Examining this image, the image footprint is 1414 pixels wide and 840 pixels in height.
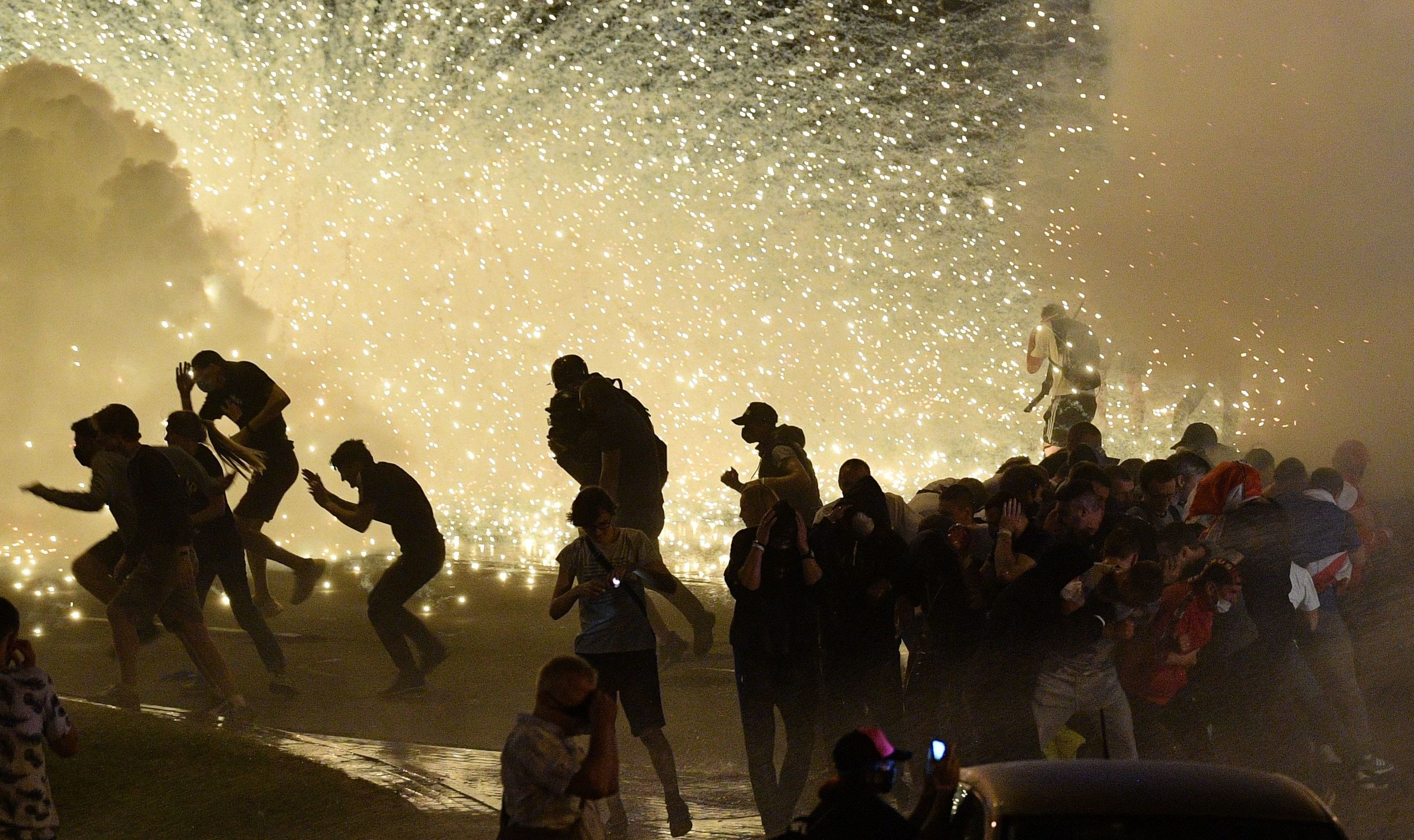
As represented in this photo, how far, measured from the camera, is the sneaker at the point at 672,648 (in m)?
8.95

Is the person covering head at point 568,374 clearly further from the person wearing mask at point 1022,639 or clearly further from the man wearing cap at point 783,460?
the person wearing mask at point 1022,639

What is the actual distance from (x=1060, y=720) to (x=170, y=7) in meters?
15.0

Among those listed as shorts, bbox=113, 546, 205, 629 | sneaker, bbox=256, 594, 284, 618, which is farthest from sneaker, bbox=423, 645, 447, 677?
sneaker, bbox=256, 594, 284, 618

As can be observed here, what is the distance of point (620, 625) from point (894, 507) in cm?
163

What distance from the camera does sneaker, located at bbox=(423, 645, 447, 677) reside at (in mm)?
8703

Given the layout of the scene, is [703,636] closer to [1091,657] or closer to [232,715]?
[232,715]

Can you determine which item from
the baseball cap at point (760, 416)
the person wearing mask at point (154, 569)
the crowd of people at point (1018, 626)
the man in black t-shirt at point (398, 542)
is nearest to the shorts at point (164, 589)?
the person wearing mask at point (154, 569)

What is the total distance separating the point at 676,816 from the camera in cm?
620

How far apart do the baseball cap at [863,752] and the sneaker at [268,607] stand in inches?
274

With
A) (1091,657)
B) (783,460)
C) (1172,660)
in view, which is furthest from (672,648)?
(1091,657)

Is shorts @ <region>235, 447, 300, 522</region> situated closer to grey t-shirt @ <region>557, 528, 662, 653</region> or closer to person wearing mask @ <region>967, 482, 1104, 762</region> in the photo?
grey t-shirt @ <region>557, 528, 662, 653</region>

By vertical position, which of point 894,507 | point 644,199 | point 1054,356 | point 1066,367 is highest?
point 644,199

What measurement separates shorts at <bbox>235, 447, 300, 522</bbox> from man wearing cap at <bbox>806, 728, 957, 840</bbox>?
6460mm

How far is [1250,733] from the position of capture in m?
6.60
